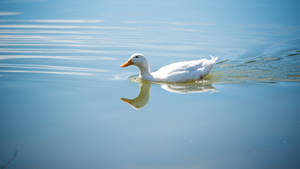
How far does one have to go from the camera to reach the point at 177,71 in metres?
8.81

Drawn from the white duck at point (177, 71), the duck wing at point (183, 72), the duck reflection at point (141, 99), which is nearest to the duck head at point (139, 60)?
the white duck at point (177, 71)

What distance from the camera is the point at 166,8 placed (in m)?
18.5

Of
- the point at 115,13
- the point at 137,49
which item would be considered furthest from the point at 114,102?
the point at 115,13

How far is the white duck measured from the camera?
878 centimetres

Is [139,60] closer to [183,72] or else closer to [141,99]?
[183,72]

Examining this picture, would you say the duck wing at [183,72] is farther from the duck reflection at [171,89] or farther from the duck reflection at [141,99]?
the duck reflection at [141,99]

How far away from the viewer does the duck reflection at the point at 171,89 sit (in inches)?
307

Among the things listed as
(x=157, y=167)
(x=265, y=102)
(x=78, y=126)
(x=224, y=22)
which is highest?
(x=224, y=22)

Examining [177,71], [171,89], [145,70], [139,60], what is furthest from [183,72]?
[139,60]

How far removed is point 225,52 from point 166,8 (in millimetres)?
7537

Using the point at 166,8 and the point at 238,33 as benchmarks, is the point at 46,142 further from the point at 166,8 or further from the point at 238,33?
the point at 166,8

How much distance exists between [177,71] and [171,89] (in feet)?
1.77

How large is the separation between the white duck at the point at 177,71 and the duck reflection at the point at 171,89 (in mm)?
140

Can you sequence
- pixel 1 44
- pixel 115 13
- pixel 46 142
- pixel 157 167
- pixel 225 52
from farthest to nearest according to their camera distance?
pixel 115 13 → pixel 1 44 → pixel 225 52 → pixel 46 142 → pixel 157 167
